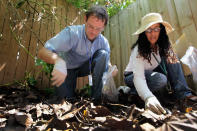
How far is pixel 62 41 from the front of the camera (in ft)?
5.08

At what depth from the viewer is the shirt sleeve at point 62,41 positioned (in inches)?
58.6

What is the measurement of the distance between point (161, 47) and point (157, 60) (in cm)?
14

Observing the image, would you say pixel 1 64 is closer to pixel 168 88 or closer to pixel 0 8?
pixel 0 8

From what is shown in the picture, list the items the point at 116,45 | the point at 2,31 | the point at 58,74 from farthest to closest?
the point at 116,45 < the point at 2,31 < the point at 58,74

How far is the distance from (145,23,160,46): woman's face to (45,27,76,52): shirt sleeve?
81cm

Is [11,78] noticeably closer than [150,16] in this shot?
No

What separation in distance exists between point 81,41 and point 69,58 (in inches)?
10.7

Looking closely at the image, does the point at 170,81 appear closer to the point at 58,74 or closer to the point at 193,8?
the point at 193,8

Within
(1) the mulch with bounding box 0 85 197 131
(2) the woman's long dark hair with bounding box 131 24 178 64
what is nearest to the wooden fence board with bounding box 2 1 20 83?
(1) the mulch with bounding box 0 85 197 131

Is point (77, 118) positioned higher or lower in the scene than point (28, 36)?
lower

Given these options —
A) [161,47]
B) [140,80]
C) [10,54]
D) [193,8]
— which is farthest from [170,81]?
[10,54]

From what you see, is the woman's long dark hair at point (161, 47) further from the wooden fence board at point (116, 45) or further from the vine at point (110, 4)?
the vine at point (110, 4)

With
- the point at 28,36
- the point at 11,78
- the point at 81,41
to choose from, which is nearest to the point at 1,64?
the point at 11,78

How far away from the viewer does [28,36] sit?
214 cm
